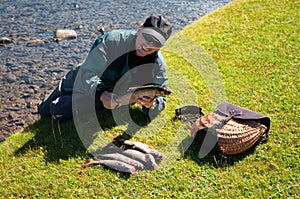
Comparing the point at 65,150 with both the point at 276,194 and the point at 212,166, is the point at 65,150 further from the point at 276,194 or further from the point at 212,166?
the point at 276,194

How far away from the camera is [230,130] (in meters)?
5.02

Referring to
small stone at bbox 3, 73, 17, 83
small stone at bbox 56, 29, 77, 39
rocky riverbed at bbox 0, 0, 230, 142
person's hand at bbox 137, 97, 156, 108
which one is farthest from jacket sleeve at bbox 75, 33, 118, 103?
small stone at bbox 56, 29, 77, 39

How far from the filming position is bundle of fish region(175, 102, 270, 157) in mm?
4973

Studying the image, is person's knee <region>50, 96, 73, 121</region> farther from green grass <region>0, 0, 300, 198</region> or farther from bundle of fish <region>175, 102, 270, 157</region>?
bundle of fish <region>175, 102, 270, 157</region>

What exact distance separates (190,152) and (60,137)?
1881 mm

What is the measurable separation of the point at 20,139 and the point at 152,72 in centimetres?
218

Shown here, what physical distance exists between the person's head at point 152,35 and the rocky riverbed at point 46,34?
250 cm

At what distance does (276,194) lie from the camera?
4.55m

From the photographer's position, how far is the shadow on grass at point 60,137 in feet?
17.3

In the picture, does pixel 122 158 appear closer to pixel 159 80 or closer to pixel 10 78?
pixel 159 80

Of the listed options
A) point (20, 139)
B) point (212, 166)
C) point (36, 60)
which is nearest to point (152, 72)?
point (212, 166)

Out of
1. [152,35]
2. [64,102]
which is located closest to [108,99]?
[64,102]

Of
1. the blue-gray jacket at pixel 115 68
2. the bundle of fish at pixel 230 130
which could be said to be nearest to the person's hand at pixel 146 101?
the blue-gray jacket at pixel 115 68

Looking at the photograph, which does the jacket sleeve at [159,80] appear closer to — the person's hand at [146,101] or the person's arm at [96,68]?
the person's hand at [146,101]
